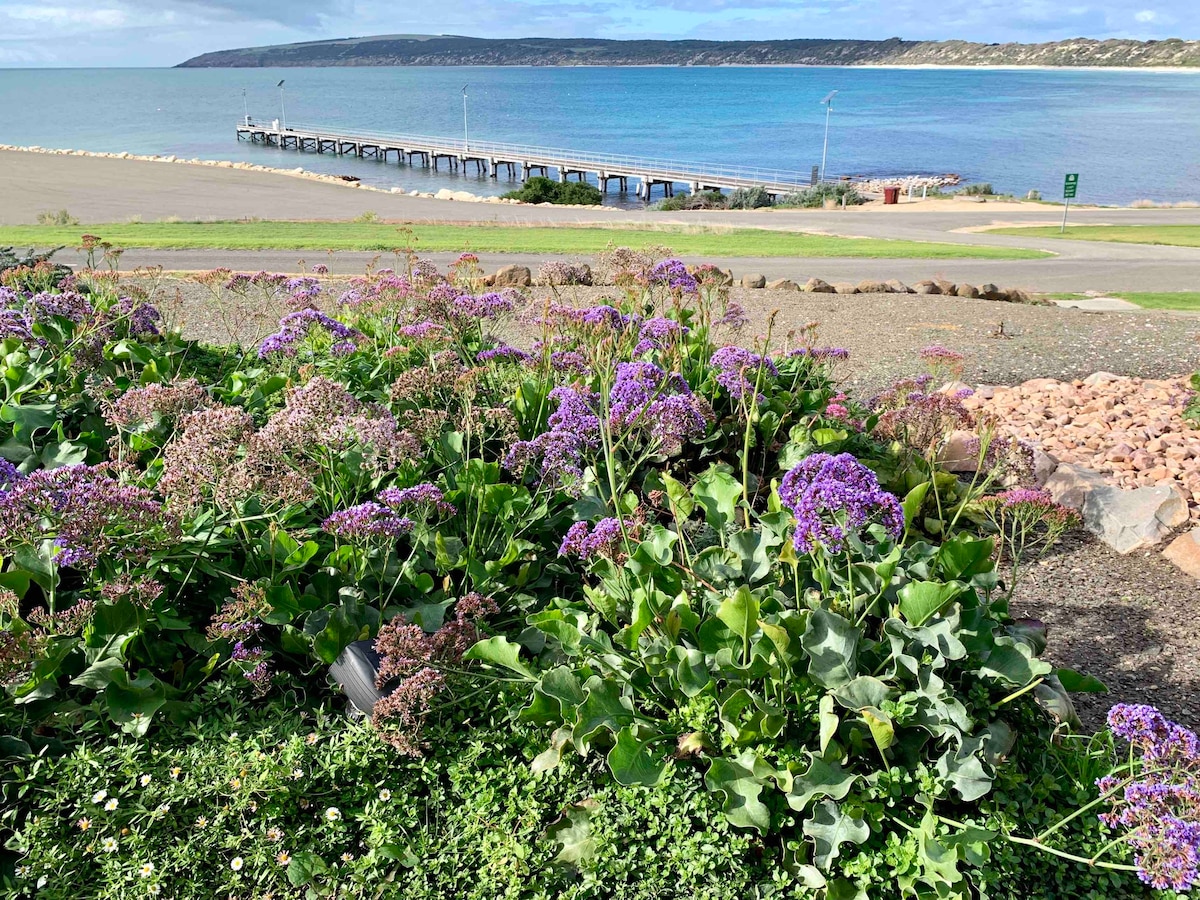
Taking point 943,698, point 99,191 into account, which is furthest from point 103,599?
point 99,191

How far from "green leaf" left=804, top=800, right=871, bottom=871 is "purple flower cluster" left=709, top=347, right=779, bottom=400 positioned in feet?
6.30

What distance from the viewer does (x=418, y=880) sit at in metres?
2.55

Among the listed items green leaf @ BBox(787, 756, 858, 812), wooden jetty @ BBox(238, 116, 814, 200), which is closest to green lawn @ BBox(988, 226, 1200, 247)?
wooden jetty @ BBox(238, 116, 814, 200)

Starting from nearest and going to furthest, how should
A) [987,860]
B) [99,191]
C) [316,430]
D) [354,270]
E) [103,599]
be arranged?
[987,860], [103,599], [316,430], [354,270], [99,191]

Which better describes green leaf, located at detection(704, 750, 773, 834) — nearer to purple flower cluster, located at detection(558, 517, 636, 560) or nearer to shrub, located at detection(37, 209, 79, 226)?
purple flower cluster, located at detection(558, 517, 636, 560)

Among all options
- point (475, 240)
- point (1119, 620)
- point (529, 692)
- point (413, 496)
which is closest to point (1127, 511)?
point (1119, 620)

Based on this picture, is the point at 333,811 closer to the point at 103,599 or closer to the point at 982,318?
the point at 103,599

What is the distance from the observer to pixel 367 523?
2.98 metres

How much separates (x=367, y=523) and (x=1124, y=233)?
1112 inches

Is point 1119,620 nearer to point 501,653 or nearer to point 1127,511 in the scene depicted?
point 1127,511

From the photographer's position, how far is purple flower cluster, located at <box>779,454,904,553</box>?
105 inches

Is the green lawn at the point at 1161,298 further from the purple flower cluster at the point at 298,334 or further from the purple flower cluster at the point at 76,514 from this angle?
the purple flower cluster at the point at 76,514

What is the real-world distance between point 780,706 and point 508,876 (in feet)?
3.04

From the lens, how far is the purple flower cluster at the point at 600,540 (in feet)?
10.4
